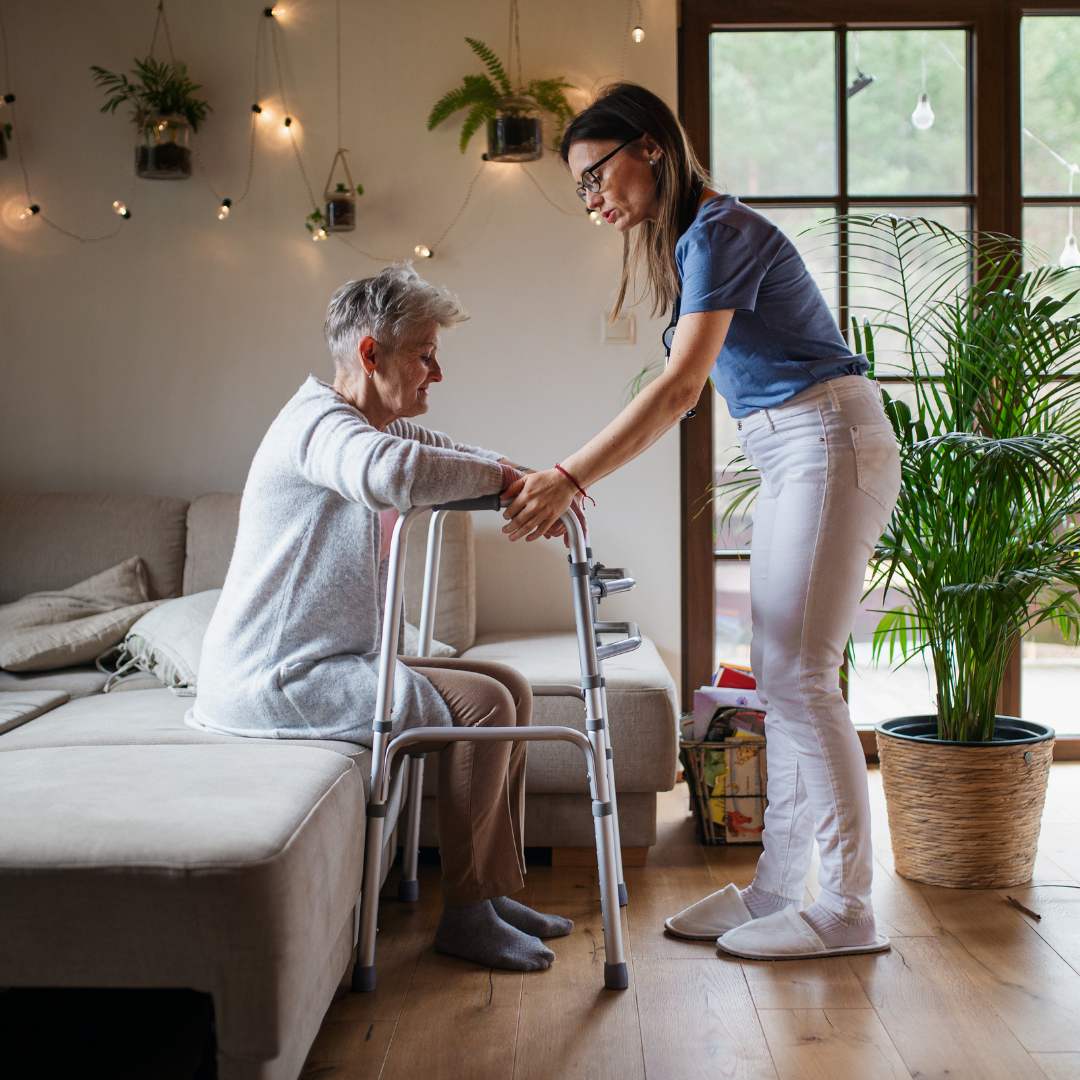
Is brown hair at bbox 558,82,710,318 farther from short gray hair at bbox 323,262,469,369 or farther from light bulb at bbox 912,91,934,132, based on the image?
light bulb at bbox 912,91,934,132

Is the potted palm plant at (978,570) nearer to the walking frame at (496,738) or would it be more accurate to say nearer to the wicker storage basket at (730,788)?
the wicker storage basket at (730,788)

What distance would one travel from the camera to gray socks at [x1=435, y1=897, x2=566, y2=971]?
1.60 metres

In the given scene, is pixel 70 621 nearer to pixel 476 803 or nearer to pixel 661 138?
pixel 476 803

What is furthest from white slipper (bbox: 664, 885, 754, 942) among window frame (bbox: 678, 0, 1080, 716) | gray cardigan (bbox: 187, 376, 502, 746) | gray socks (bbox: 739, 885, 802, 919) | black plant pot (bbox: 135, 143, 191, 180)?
black plant pot (bbox: 135, 143, 191, 180)

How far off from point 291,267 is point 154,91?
59 centimetres

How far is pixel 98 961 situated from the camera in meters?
1.05

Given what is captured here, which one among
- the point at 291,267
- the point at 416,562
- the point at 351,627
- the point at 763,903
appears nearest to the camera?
the point at 351,627

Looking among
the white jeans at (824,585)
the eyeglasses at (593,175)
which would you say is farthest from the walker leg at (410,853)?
the eyeglasses at (593,175)

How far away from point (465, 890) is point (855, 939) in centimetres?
68

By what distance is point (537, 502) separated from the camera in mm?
1470

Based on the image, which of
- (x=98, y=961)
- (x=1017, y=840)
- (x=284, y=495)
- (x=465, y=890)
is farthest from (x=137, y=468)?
(x=1017, y=840)

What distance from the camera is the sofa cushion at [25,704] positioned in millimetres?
1854

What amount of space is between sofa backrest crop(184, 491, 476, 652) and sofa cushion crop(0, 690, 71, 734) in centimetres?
51

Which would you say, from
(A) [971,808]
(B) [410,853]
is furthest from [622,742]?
(A) [971,808]
